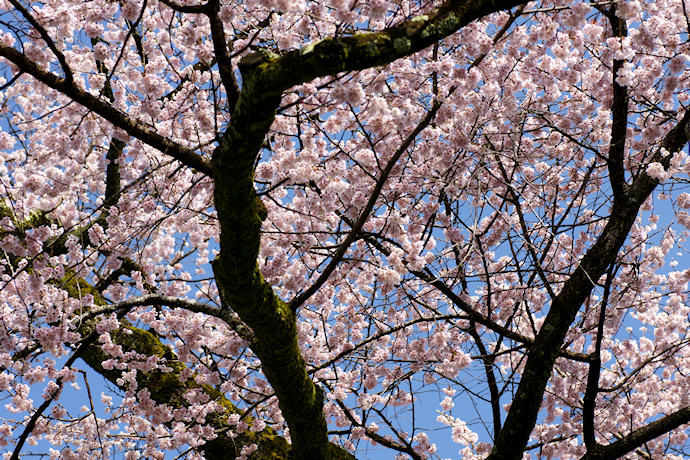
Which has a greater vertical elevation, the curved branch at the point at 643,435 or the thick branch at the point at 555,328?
the thick branch at the point at 555,328

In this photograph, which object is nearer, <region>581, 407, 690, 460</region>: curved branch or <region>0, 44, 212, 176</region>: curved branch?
<region>0, 44, 212, 176</region>: curved branch

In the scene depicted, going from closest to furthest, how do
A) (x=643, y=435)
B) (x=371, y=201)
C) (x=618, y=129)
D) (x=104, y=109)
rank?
(x=371, y=201)
(x=104, y=109)
(x=618, y=129)
(x=643, y=435)

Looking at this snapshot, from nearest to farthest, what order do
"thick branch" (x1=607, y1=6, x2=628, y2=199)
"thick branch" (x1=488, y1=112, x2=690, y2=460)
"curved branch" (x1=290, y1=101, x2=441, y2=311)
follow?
"curved branch" (x1=290, y1=101, x2=441, y2=311) → "thick branch" (x1=607, y1=6, x2=628, y2=199) → "thick branch" (x1=488, y1=112, x2=690, y2=460)

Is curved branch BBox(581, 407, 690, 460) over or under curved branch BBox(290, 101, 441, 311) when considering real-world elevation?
under

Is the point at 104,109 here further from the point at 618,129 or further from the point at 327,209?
the point at 618,129

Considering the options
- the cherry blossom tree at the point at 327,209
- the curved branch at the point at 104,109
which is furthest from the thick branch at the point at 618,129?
the curved branch at the point at 104,109

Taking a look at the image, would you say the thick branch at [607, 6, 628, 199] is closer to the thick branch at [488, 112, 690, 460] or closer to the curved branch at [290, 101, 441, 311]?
the thick branch at [488, 112, 690, 460]

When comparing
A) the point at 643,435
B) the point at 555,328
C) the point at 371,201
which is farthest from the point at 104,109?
the point at 643,435

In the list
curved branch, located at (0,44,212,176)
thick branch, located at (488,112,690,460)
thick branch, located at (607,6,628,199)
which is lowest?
thick branch, located at (488,112,690,460)

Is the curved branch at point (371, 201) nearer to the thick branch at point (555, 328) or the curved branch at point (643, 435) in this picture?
the thick branch at point (555, 328)

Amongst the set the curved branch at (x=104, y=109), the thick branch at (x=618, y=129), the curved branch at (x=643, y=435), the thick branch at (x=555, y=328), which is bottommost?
the curved branch at (x=643, y=435)

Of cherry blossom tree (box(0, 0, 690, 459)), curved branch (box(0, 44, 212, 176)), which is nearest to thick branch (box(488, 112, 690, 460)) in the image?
cherry blossom tree (box(0, 0, 690, 459))

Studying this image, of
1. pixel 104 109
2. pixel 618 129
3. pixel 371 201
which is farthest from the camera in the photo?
pixel 618 129

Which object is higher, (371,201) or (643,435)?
(371,201)
